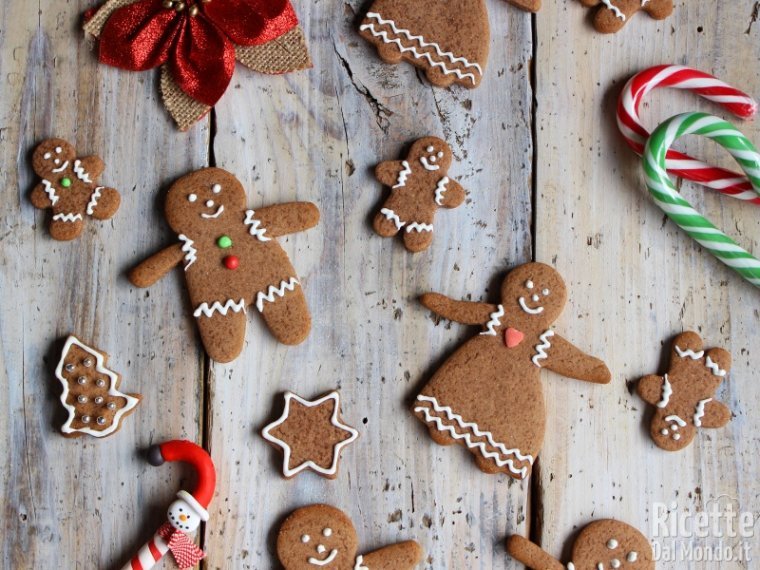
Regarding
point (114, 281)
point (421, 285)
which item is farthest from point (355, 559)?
point (114, 281)

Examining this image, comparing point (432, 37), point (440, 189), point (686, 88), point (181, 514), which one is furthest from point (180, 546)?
point (686, 88)

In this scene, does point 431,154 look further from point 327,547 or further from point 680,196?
point 327,547

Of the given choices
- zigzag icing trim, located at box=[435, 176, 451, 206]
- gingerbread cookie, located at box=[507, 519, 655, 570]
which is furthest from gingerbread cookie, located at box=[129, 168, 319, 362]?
gingerbread cookie, located at box=[507, 519, 655, 570]

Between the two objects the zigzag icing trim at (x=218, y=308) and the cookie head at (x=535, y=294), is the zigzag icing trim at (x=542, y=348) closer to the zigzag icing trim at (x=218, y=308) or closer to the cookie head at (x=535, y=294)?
the cookie head at (x=535, y=294)

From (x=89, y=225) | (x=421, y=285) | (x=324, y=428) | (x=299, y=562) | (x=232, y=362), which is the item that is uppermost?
(x=89, y=225)

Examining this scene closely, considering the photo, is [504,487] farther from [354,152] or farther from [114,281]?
[114,281]

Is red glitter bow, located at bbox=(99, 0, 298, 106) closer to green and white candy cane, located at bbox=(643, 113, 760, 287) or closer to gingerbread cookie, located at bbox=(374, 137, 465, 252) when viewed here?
gingerbread cookie, located at bbox=(374, 137, 465, 252)

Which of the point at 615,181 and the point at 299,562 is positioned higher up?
the point at 615,181
